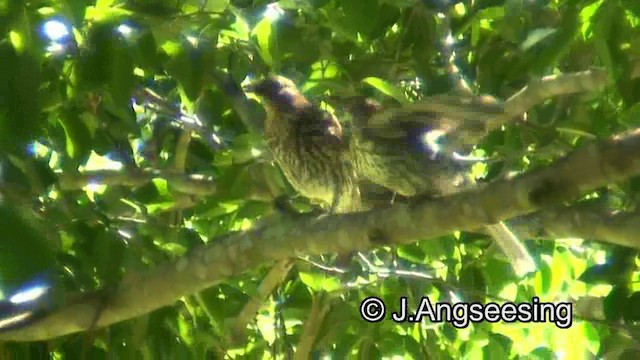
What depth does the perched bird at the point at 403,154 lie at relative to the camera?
2.25 meters

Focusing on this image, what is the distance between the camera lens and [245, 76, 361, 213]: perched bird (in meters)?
2.62

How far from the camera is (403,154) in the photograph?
2.38 meters

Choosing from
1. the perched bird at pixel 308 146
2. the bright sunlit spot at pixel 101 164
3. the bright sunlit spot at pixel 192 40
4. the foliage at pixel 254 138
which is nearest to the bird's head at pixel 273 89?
the perched bird at pixel 308 146

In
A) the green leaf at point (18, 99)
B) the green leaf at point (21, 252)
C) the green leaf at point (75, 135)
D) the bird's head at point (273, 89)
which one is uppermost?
the bird's head at point (273, 89)

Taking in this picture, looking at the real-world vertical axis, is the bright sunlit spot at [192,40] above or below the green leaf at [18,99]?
above

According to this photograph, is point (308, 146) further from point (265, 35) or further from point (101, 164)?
point (265, 35)

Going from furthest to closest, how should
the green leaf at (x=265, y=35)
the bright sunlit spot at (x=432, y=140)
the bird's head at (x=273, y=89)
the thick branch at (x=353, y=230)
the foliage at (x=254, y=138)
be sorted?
1. the bird's head at (x=273, y=89)
2. the bright sunlit spot at (x=432, y=140)
3. the green leaf at (x=265, y=35)
4. the foliage at (x=254, y=138)
5. the thick branch at (x=353, y=230)

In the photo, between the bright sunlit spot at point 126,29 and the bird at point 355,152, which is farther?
the bird at point 355,152

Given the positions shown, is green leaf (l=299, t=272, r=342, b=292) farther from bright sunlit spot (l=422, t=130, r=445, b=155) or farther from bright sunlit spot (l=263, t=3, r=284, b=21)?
bright sunlit spot (l=263, t=3, r=284, b=21)

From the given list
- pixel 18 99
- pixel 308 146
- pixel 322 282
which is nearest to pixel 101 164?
pixel 308 146

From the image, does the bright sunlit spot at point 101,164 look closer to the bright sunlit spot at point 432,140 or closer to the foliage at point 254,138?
the foliage at point 254,138

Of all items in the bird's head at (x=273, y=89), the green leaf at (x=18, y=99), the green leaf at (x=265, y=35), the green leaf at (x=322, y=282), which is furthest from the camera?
the bird's head at (x=273, y=89)

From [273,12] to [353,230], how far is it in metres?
0.46

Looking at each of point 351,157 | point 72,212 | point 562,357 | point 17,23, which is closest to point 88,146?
point 72,212
